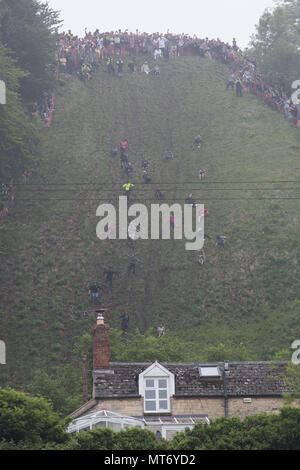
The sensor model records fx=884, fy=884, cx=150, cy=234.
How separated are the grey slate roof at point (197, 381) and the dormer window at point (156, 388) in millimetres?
368

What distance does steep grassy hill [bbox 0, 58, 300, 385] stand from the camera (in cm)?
5638

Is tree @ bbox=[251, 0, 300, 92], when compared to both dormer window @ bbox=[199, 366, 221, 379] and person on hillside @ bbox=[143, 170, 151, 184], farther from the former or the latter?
dormer window @ bbox=[199, 366, 221, 379]

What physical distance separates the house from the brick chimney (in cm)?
5

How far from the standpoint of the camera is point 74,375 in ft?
158

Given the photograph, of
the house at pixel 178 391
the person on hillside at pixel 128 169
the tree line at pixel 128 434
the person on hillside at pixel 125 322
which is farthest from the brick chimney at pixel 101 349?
the person on hillside at pixel 128 169

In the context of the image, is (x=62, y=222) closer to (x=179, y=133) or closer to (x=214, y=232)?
(x=214, y=232)

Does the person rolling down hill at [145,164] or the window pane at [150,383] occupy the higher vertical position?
the person rolling down hill at [145,164]

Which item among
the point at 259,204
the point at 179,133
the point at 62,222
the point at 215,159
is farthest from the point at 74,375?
the point at 179,133

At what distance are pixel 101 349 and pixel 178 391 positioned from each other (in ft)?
13.5

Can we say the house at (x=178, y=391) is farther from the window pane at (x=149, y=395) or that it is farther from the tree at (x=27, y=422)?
the tree at (x=27, y=422)

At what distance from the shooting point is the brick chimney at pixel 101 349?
4003 cm

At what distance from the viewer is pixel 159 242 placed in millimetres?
66688

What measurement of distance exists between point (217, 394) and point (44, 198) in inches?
1406

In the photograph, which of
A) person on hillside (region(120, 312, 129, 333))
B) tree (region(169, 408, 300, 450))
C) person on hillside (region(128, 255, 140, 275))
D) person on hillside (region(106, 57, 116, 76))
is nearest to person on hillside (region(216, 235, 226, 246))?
person on hillside (region(128, 255, 140, 275))
